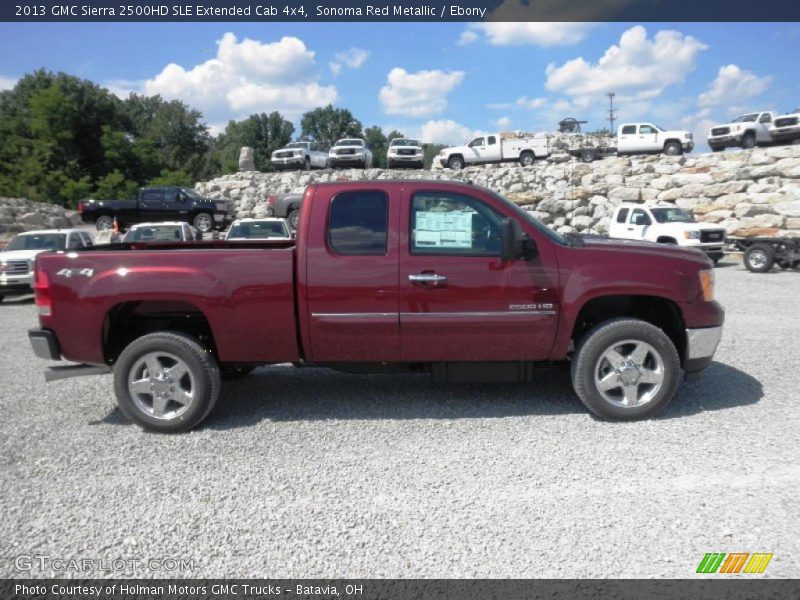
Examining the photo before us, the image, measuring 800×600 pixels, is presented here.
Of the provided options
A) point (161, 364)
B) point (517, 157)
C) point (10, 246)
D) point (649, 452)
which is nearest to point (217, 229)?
point (10, 246)

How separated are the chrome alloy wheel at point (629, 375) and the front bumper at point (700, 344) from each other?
0.30 m

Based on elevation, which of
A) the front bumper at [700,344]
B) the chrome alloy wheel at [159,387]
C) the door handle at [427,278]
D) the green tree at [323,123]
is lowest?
the chrome alloy wheel at [159,387]

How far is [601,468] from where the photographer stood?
3.84 meters

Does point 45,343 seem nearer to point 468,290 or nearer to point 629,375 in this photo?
point 468,290

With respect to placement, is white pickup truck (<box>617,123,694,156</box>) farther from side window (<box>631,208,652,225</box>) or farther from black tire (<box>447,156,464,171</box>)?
side window (<box>631,208,652,225</box>)

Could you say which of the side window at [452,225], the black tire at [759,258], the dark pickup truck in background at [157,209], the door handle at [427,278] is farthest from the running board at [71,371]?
the dark pickup truck in background at [157,209]

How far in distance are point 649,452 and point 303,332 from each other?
2.67 m

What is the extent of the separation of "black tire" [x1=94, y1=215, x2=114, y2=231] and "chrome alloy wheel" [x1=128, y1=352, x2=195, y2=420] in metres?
20.7

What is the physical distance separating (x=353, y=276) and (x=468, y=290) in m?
0.90

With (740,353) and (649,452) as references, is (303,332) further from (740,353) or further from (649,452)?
(740,353)

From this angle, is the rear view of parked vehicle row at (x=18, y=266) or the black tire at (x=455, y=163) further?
the black tire at (x=455, y=163)

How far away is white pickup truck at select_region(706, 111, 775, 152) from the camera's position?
2659 centimetres

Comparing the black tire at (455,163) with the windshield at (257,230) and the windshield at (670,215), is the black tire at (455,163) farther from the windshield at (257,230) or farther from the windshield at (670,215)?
the windshield at (257,230)

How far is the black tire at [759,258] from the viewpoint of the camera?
52.1ft
